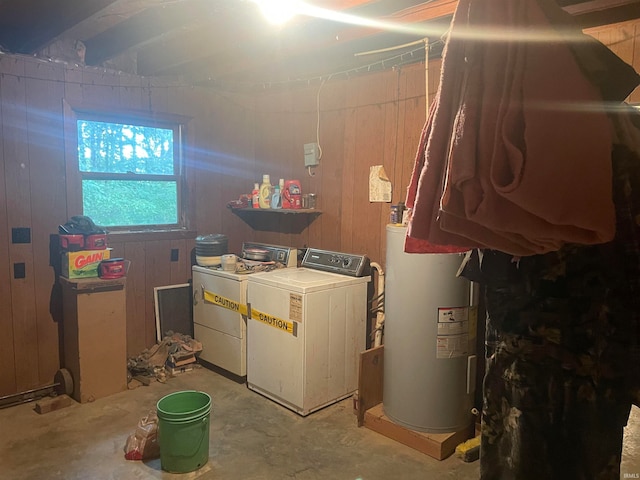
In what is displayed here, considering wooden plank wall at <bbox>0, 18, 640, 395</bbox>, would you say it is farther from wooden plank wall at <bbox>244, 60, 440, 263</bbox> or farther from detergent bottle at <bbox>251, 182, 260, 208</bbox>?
detergent bottle at <bbox>251, 182, 260, 208</bbox>

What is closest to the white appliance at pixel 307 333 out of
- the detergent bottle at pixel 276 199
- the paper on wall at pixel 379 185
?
the paper on wall at pixel 379 185

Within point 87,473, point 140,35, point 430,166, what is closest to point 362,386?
point 87,473

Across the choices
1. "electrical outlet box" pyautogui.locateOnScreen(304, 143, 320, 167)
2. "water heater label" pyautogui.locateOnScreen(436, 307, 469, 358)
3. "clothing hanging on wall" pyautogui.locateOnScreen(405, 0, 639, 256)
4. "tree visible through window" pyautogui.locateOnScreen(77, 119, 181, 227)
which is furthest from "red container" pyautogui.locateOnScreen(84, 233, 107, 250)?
"clothing hanging on wall" pyautogui.locateOnScreen(405, 0, 639, 256)

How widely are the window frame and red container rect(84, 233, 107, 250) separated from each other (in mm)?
309

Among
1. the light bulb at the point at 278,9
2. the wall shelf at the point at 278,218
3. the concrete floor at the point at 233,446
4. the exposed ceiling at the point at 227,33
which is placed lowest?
the concrete floor at the point at 233,446

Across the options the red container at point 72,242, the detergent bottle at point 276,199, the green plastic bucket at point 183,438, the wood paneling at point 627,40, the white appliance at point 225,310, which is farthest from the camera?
the detergent bottle at point 276,199

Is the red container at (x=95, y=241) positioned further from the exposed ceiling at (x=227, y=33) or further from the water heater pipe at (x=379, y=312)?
the water heater pipe at (x=379, y=312)

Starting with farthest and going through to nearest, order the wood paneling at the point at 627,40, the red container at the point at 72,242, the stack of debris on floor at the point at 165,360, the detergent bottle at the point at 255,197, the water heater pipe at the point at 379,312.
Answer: the detergent bottle at the point at 255,197, the stack of debris on floor at the point at 165,360, the water heater pipe at the point at 379,312, the red container at the point at 72,242, the wood paneling at the point at 627,40

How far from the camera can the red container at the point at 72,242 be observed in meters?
2.99

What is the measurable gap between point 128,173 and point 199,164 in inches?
23.3

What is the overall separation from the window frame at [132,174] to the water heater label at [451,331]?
7.63 ft

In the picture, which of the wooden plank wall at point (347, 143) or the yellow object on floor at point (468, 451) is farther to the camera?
the wooden plank wall at point (347, 143)

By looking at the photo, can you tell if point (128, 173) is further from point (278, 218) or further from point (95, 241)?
point (278, 218)

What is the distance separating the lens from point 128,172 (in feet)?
11.6
